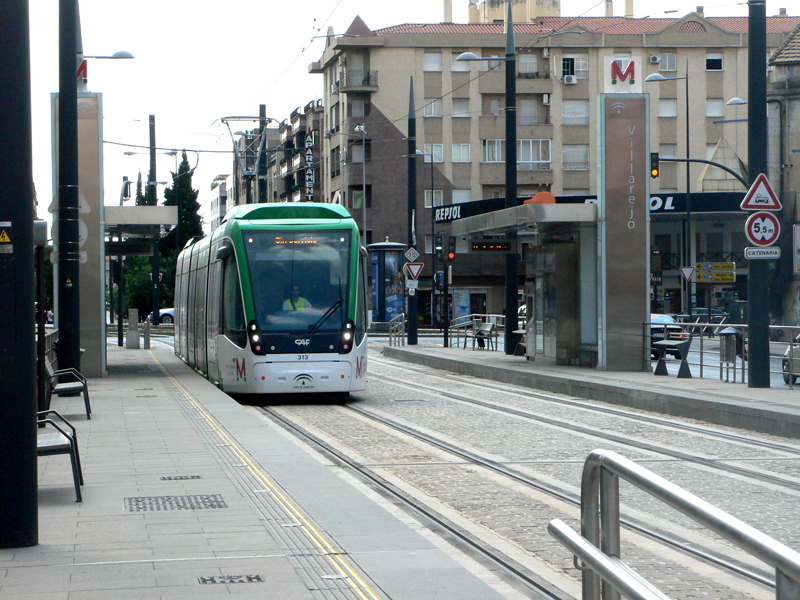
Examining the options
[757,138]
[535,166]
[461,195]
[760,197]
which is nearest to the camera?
[760,197]

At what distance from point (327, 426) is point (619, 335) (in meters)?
8.45

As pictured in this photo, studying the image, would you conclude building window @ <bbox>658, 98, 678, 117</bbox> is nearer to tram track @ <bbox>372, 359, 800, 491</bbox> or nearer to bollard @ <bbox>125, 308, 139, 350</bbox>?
bollard @ <bbox>125, 308, 139, 350</bbox>

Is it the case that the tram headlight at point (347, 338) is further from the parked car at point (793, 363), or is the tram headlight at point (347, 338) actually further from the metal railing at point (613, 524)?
the metal railing at point (613, 524)

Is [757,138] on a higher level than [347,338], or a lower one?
higher

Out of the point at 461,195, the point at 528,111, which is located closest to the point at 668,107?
the point at 528,111

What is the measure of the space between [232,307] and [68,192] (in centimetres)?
315

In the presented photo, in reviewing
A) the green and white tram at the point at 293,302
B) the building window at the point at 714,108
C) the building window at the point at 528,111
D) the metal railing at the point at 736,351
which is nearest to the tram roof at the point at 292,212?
the green and white tram at the point at 293,302

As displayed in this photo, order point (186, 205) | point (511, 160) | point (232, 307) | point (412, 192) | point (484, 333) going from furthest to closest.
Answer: point (186, 205)
point (412, 192)
point (484, 333)
point (511, 160)
point (232, 307)

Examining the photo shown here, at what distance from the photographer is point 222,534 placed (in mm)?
6645

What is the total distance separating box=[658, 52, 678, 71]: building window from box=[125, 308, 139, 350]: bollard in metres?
42.4

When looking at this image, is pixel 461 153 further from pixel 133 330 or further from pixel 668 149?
pixel 133 330

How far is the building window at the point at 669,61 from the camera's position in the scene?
222ft

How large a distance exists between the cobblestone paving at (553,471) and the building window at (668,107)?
52818 mm

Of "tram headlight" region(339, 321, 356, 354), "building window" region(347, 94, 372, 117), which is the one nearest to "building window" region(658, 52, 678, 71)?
"building window" region(347, 94, 372, 117)
